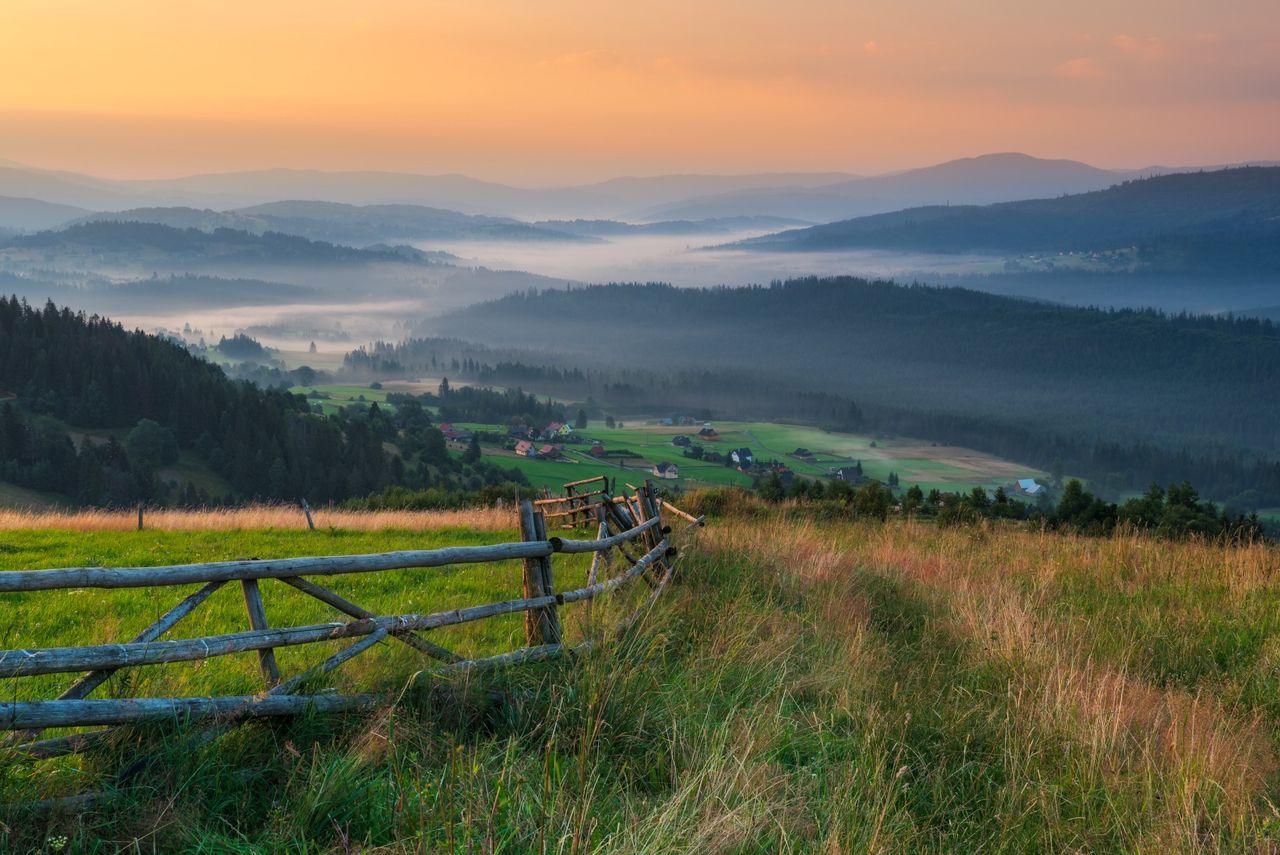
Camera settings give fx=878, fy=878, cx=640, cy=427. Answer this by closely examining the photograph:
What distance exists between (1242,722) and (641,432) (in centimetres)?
12519

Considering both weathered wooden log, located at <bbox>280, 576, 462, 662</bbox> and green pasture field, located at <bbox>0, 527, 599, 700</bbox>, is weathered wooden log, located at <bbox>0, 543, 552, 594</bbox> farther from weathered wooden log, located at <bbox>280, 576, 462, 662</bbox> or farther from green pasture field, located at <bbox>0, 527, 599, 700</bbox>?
green pasture field, located at <bbox>0, 527, 599, 700</bbox>

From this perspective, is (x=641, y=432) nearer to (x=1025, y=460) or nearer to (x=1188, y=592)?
(x=1025, y=460)

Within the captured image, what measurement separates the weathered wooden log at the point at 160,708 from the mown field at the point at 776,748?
13 centimetres

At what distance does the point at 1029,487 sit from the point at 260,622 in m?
128

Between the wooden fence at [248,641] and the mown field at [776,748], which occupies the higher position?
the wooden fence at [248,641]

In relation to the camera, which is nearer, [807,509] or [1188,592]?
[1188,592]

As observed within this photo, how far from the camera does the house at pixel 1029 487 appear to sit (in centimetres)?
11576

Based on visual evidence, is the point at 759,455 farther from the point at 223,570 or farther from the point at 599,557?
the point at 223,570

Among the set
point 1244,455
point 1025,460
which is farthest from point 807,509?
point 1244,455

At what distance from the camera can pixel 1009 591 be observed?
10664 millimetres

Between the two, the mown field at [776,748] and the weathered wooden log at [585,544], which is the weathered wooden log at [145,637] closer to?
the mown field at [776,748]

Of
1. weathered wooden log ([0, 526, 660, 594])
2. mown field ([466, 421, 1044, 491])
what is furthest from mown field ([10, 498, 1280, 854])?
mown field ([466, 421, 1044, 491])

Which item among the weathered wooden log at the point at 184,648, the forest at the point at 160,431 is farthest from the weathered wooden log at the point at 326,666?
the forest at the point at 160,431

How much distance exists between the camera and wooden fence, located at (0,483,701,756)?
4.63 m
